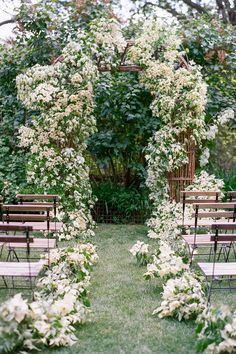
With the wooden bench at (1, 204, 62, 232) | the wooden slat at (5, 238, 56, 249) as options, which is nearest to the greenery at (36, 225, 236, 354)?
the wooden slat at (5, 238, 56, 249)

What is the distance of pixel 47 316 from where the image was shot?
434 cm

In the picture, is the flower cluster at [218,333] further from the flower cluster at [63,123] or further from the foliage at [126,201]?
the foliage at [126,201]

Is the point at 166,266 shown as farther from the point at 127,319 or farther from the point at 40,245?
the point at 40,245

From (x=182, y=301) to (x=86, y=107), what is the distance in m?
4.83

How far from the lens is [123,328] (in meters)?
4.88

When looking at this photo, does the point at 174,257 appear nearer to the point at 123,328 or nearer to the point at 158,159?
the point at 123,328

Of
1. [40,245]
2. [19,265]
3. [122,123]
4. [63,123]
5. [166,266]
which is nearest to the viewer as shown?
[19,265]

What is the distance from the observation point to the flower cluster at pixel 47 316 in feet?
13.3

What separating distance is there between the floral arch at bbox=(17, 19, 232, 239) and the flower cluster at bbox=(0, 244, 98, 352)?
339 centimetres

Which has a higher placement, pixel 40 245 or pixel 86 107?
pixel 86 107

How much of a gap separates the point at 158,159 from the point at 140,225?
72.4 inches

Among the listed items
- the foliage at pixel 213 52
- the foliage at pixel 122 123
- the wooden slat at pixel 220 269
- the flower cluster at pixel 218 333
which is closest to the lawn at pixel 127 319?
the flower cluster at pixel 218 333

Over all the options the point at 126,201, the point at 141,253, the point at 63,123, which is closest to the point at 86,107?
the point at 63,123

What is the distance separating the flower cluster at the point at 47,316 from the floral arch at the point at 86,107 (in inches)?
133
